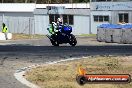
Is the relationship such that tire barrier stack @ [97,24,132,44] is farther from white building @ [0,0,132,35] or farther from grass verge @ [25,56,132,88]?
grass verge @ [25,56,132,88]

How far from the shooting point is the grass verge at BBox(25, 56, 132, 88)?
12.0 meters

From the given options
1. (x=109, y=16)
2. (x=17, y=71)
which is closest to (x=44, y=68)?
(x=17, y=71)

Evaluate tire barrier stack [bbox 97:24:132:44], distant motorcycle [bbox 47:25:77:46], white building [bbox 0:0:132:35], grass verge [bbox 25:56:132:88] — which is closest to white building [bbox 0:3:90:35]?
white building [bbox 0:0:132:35]

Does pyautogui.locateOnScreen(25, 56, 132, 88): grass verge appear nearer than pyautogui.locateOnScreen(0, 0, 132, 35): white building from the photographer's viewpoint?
Yes

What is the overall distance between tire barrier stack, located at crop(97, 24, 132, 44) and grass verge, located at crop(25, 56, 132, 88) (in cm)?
2117

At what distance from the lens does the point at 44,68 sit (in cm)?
1557

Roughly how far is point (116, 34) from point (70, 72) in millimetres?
26759

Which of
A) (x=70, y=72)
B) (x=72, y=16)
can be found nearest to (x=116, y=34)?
(x=72, y=16)

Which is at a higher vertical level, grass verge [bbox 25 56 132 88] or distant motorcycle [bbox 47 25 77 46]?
grass verge [bbox 25 56 132 88]

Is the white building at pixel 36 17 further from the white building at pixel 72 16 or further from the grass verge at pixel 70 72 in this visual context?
the grass verge at pixel 70 72

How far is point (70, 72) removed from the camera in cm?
1448

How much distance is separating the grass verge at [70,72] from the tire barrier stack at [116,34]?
69.4ft

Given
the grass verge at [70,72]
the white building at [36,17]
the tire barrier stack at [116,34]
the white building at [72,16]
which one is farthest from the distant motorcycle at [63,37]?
the white building at [36,17]

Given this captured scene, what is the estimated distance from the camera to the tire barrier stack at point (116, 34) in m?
39.4
